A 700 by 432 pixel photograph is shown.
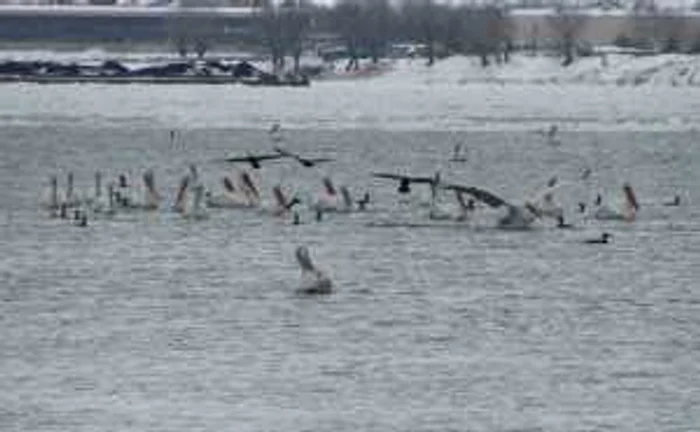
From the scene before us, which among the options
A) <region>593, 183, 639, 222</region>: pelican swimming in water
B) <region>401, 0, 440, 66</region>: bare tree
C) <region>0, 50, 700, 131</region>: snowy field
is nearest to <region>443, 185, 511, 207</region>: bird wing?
<region>593, 183, 639, 222</region>: pelican swimming in water

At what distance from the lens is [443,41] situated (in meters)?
180

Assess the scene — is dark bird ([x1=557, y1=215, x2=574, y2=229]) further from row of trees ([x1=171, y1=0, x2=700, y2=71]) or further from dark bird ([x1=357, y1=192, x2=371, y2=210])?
row of trees ([x1=171, y1=0, x2=700, y2=71])

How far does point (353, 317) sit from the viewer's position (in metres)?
29.2

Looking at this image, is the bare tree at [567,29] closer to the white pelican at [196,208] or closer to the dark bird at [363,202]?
the dark bird at [363,202]

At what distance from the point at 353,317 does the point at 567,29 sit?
492 feet

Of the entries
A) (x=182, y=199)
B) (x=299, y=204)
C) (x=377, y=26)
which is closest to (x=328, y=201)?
(x=299, y=204)

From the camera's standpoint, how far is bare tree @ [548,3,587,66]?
168m

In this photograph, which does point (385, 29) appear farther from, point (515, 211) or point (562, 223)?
point (515, 211)

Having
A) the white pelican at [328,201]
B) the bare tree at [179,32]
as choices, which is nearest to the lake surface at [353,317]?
the white pelican at [328,201]

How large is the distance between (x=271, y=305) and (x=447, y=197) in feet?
44.9

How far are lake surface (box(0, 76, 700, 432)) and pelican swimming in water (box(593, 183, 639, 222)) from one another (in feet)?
0.97

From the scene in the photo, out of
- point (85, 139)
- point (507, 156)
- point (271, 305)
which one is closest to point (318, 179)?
point (507, 156)

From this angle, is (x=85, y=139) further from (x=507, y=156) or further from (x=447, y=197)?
(x=447, y=197)

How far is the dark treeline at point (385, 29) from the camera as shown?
Answer: 575ft
